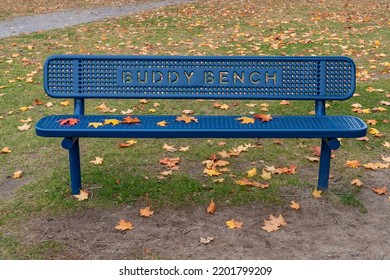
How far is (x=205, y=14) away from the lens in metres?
13.6

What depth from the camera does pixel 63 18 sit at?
1363 centimetres

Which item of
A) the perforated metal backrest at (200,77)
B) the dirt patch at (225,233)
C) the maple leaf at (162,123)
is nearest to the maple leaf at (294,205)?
the dirt patch at (225,233)

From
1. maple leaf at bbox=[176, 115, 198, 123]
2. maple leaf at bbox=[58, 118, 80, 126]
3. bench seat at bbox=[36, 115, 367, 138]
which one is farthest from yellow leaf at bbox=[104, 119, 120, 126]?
maple leaf at bbox=[176, 115, 198, 123]

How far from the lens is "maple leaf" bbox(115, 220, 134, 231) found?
361 centimetres

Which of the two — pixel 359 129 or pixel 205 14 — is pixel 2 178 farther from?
pixel 205 14

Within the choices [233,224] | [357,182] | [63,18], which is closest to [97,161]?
[233,224]

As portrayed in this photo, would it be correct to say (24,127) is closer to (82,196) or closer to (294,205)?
(82,196)

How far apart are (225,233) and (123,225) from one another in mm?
664

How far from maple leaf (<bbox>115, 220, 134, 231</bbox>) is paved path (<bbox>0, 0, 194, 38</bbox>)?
8.30 metres

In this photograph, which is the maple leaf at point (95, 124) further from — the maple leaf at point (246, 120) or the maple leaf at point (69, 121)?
the maple leaf at point (246, 120)

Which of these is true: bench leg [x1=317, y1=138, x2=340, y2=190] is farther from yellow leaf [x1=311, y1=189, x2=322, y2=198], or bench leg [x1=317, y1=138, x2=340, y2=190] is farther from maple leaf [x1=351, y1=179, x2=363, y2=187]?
maple leaf [x1=351, y1=179, x2=363, y2=187]

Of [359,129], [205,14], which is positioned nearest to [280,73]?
[359,129]

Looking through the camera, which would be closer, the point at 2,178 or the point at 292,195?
the point at 292,195

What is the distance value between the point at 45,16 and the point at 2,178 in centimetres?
1038
